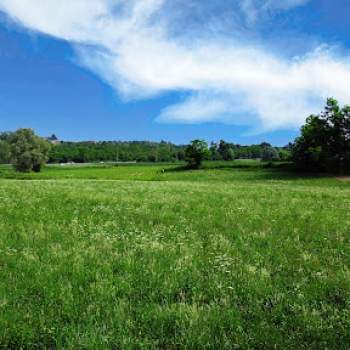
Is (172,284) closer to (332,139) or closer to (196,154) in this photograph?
(332,139)

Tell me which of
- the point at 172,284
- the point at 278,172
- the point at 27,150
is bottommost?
the point at 278,172

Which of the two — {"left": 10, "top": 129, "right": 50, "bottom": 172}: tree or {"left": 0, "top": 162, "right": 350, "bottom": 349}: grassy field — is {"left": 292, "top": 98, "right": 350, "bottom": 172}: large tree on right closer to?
{"left": 0, "top": 162, "right": 350, "bottom": 349}: grassy field

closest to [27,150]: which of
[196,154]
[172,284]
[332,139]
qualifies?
[196,154]

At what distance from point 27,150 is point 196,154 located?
62.5 meters

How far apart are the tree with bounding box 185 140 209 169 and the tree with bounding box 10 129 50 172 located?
185 feet

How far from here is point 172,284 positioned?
7.33 meters

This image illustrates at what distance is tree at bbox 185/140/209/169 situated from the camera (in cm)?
12800

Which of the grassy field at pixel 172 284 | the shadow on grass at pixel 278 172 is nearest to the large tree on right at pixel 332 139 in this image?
the shadow on grass at pixel 278 172

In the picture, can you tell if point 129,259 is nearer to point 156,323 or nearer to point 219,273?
point 219,273

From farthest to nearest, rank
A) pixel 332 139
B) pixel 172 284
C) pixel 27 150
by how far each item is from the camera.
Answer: pixel 27 150
pixel 332 139
pixel 172 284

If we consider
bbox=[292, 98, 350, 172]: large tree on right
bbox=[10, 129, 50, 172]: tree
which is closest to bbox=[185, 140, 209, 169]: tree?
bbox=[292, 98, 350, 172]: large tree on right

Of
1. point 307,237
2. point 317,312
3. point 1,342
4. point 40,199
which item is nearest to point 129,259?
point 1,342

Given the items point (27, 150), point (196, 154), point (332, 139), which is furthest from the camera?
point (27, 150)

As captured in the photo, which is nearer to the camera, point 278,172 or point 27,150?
point 278,172
